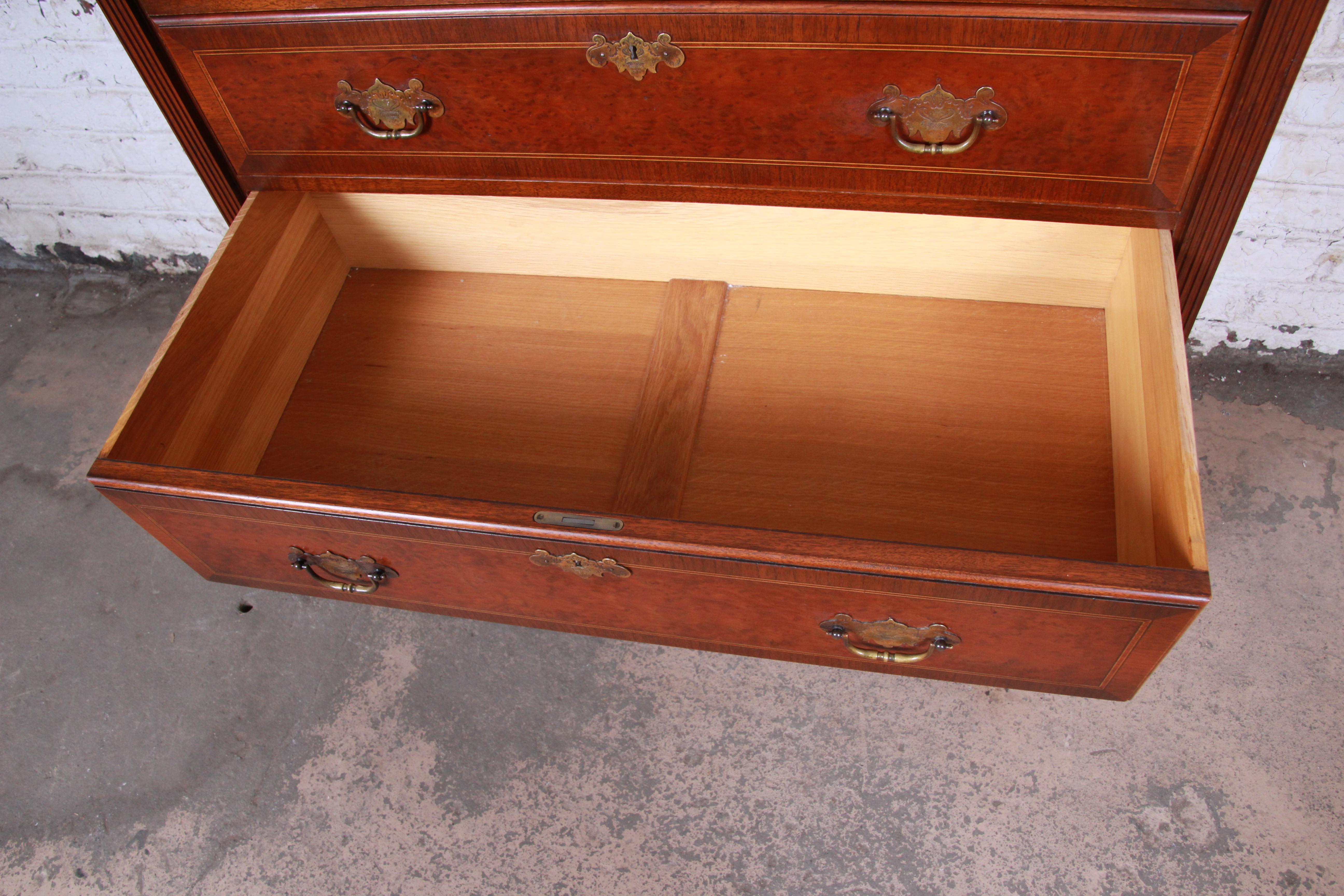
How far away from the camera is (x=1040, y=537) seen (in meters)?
0.97

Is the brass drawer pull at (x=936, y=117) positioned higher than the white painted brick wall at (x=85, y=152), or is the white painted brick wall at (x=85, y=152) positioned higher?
the white painted brick wall at (x=85, y=152)

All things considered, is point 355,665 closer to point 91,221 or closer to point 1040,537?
point 1040,537

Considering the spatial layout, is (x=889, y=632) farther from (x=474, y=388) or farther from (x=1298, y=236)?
(x=1298, y=236)

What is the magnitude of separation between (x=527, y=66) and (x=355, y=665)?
843 millimetres

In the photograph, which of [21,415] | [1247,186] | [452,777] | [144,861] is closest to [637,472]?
[452,777]

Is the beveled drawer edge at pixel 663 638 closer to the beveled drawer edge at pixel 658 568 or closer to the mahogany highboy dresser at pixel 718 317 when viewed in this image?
the mahogany highboy dresser at pixel 718 317

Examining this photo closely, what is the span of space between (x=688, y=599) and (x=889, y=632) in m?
0.19

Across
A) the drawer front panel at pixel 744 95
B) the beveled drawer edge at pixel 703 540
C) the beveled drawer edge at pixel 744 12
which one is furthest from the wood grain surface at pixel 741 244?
the beveled drawer edge at pixel 703 540

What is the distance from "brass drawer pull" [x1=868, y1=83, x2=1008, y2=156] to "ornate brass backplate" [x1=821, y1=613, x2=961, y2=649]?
1.48 feet

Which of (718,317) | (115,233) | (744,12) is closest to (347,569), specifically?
(718,317)

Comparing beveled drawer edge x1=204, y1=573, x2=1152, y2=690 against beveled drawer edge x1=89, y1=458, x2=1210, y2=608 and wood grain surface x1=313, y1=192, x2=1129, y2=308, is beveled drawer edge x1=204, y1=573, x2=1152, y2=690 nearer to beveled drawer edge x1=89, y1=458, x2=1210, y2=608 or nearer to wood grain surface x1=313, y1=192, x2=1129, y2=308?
beveled drawer edge x1=89, y1=458, x2=1210, y2=608

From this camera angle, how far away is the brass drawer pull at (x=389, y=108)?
95 centimetres

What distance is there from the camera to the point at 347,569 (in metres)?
0.93

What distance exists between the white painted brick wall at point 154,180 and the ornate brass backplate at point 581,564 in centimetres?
101
